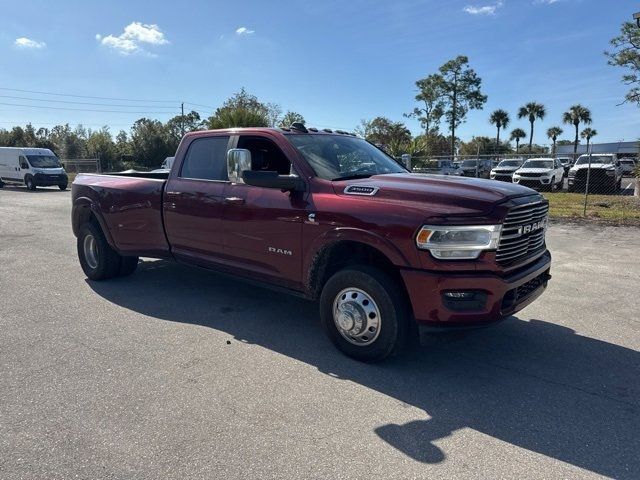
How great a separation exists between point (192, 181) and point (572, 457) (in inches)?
169

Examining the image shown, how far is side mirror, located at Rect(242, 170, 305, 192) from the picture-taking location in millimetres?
4133

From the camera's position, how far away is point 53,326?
196 inches

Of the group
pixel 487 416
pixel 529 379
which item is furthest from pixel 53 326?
pixel 529 379

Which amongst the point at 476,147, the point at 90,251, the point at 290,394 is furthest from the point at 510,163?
the point at 476,147

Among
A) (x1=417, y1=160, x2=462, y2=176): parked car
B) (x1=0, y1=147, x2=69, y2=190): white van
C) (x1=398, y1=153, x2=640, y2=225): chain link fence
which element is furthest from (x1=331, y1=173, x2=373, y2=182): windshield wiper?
(x1=0, y1=147, x2=69, y2=190): white van

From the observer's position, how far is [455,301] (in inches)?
139

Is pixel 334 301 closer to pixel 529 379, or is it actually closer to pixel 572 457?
pixel 529 379

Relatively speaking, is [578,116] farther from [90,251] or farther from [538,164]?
[90,251]

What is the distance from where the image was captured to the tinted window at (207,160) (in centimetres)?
520

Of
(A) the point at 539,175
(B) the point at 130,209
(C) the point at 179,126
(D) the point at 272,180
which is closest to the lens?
(D) the point at 272,180

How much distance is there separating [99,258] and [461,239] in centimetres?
510

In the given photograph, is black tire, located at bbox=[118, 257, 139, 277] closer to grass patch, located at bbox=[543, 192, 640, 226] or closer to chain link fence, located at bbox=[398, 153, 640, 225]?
chain link fence, located at bbox=[398, 153, 640, 225]

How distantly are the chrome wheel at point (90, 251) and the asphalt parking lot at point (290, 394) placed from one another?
841 millimetres

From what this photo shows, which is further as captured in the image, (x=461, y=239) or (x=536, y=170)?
(x=536, y=170)
